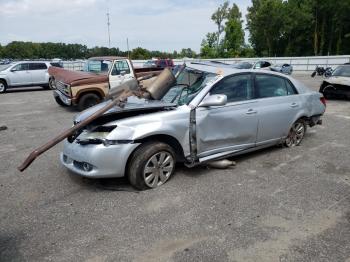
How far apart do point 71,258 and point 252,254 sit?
1.72 meters

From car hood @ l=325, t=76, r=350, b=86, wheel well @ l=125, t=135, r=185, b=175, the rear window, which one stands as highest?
the rear window

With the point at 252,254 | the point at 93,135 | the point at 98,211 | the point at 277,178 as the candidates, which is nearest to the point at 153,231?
the point at 98,211

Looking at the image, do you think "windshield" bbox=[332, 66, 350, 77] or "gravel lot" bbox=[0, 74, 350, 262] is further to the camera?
"windshield" bbox=[332, 66, 350, 77]

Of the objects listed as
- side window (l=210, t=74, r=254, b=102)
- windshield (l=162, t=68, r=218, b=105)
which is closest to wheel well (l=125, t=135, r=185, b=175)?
windshield (l=162, t=68, r=218, b=105)

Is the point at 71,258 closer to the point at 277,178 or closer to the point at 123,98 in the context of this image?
the point at 123,98

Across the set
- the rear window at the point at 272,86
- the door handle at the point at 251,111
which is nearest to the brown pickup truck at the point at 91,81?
the rear window at the point at 272,86

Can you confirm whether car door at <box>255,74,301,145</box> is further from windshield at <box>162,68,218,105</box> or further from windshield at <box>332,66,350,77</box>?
windshield at <box>332,66,350,77</box>

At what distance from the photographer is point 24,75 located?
17656 mm

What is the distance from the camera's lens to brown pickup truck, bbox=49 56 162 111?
10.2 meters

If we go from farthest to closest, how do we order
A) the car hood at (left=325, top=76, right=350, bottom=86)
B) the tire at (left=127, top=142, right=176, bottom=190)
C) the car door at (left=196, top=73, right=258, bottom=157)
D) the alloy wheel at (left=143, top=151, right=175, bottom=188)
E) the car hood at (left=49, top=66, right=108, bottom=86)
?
the car hood at (left=325, top=76, right=350, bottom=86), the car hood at (left=49, top=66, right=108, bottom=86), the car door at (left=196, top=73, right=258, bottom=157), the alloy wheel at (left=143, top=151, right=175, bottom=188), the tire at (left=127, top=142, right=176, bottom=190)

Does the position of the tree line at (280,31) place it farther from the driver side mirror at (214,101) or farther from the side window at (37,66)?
the driver side mirror at (214,101)

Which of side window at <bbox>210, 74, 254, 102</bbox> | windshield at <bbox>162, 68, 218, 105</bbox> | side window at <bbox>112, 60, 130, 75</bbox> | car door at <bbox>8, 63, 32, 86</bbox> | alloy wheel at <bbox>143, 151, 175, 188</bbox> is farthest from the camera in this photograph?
car door at <bbox>8, 63, 32, 86</bbox>

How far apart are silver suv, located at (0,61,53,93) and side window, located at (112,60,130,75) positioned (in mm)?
8650

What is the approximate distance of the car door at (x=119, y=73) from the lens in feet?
36.0
